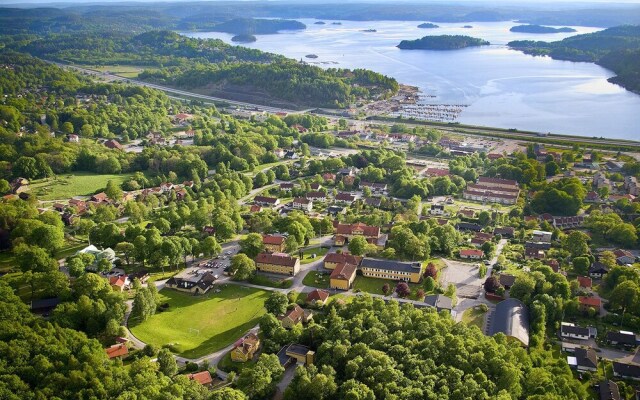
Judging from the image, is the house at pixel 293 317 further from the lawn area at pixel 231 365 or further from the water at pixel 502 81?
the water at pixel 502 81

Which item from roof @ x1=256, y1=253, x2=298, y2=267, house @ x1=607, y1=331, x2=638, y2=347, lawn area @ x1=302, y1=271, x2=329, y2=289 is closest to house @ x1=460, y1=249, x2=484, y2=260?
lawn area @ x1=302, y1=271, x2=329, y2=289

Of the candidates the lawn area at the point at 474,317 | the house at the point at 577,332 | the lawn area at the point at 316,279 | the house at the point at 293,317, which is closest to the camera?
the house at the point at 577,332

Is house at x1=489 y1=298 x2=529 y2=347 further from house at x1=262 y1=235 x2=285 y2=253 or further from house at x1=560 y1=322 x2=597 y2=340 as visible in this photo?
house at x1=262 y1=235 x2=285 y2=253

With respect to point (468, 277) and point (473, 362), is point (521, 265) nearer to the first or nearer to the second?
point (468, 277)

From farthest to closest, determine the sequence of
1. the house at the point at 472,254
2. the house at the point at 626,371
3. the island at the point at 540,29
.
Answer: the island at the point at 540,29
the house at the point at 472,254
the house at the point at 626,371

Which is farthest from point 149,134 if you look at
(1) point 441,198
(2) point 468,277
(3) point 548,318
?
(3) point 548,318

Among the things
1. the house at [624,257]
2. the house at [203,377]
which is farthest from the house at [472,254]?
the house at [203,377]
